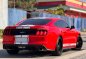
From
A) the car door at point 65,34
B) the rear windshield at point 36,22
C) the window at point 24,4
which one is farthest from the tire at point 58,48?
the window at point 24,4

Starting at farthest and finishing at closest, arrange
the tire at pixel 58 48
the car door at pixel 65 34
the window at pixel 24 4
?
1. the window at pixel 24 4
2. the car door at pixel 65 34
3. the tire at pixel 58 48

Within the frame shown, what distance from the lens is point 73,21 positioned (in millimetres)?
51469

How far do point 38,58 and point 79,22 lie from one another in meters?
40.2

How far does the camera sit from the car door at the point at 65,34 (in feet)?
50.9

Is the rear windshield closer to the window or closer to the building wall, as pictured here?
the building wall

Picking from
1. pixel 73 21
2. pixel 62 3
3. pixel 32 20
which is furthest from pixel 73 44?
pixel 62 3

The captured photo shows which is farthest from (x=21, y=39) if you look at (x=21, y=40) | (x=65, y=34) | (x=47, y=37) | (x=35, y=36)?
(x=65, y=34)

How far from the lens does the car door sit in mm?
15519

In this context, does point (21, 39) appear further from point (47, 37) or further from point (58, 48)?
point (58, 48)

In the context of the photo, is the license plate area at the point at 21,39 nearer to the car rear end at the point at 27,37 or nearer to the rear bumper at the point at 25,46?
the car rear end at the point at 27,37

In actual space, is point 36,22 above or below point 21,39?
above

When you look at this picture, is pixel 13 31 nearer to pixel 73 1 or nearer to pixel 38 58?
pixel 38 58

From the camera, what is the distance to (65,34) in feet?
51.6

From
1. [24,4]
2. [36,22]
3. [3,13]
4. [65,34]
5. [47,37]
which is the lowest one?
[24,4]
